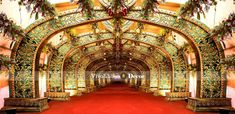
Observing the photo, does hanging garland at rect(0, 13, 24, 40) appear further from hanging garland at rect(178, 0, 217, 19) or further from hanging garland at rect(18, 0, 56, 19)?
hanging garland at rect(178, 0, 217, 19)

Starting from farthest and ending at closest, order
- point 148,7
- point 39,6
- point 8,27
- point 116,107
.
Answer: point 116,107 < point 148,7 < point 8,27 < point 39,6

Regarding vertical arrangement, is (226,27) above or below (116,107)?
above

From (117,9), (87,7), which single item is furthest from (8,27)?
(117,9)

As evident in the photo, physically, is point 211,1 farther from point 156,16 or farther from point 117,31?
point 117,31

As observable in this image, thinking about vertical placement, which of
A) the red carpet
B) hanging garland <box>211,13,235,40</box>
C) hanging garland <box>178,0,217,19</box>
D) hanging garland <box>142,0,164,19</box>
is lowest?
the red carpet

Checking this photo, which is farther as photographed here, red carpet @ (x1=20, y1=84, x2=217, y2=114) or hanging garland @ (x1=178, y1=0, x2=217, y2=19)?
red carpet @ (x1=20, y1=84, x2=217, y2=114)

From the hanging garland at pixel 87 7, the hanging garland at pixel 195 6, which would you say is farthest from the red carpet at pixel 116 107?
the hanging garland at pixel 195 6

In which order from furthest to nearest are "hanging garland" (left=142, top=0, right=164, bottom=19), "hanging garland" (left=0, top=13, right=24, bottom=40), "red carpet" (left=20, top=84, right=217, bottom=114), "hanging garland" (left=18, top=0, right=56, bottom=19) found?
"red carpet" (left=20, top=84, right=217, bottom=114)
"hanging garland" (left=142, top=0, right=164, bottom=19)
"hanging garland" (left=0, top=13, right=24, bottom=40)
"hanging garland" (left=18, top=0, right=56, bottom=19)

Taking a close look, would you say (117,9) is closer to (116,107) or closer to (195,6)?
(195,6)

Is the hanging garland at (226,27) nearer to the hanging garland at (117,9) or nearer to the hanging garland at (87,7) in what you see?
the hanging garland at (117,9)

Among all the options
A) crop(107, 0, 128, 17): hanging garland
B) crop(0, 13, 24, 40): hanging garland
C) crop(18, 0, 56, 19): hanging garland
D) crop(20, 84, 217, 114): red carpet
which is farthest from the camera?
crop(20, 84, 217, 114): red carpet

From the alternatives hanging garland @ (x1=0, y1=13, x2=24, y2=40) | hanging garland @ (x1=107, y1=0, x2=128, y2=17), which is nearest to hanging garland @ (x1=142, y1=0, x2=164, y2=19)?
hanging garland @ (x1=107, y1=0, x2=128, y2=17)

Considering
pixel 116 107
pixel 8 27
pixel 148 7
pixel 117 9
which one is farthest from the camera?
pixel 116 107

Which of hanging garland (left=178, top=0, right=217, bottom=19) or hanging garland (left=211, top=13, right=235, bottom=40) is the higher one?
hanging garland (left=178, top=0, right=217, bottom=19)
